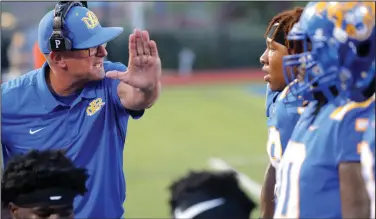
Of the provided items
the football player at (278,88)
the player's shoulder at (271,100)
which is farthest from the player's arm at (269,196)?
the player's shoulder at (271,100)

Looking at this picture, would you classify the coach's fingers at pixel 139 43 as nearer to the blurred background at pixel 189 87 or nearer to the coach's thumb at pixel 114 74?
the coach's thumb at pixel 114 74

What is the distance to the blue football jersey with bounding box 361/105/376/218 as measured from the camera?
2623 millimetres

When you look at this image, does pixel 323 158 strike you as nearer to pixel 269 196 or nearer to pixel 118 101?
pixel 269 196

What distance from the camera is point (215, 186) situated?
2.73 metres

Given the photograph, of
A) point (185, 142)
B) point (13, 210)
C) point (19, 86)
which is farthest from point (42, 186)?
point (185, 142)

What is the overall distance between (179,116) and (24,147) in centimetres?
1276

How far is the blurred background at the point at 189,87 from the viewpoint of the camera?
10.4 m

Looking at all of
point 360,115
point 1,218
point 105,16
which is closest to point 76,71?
point 1,218

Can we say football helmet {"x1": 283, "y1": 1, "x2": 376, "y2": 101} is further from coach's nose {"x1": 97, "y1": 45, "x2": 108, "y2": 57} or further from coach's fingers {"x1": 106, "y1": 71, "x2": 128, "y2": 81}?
coach's nose {"x1": 97, "y1": 45, "x2": 108, "y2": 57}

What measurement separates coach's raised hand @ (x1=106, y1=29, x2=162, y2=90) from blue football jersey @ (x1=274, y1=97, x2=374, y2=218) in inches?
33.3

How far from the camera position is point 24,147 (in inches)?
150

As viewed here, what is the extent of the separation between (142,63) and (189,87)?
20.6m

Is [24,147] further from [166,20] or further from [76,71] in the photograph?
[166,20]

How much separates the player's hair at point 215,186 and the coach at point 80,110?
36.7 inches
